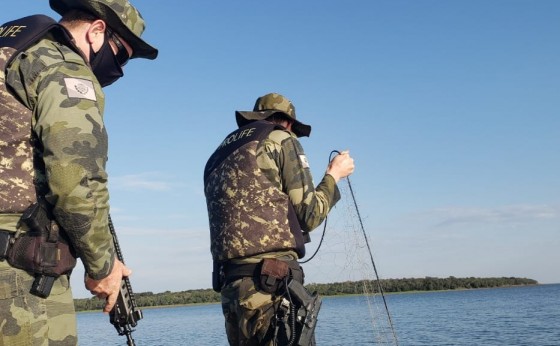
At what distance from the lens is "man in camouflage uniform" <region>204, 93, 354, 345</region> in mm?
5715

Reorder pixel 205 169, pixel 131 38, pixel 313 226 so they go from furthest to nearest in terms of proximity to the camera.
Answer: pixel 205 169, pixel 313 226, pixel 131 38

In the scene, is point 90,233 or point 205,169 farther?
point 205,169

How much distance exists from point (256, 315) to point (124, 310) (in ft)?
5.66

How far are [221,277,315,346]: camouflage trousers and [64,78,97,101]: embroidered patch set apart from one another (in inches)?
102

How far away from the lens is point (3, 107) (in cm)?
365

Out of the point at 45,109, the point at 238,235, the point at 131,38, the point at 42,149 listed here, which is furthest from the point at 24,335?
the point at 238,235

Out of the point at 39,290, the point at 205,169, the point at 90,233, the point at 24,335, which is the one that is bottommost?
the point at 24,335

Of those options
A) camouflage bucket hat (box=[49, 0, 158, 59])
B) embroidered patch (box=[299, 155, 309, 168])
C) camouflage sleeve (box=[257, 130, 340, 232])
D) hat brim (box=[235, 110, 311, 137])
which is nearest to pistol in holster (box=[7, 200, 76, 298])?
camouflage bucket hat (box=[49, 0, 158, 59])

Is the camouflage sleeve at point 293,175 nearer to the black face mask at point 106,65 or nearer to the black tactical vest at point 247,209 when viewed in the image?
the black tactical vest at point 247,209

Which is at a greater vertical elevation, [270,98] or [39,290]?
[270,98]

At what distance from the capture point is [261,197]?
229 inches

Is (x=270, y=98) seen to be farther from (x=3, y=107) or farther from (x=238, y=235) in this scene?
(x=3, y=107)

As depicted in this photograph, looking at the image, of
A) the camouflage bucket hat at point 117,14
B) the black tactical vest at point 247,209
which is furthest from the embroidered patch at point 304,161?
the camouflage bucket hat at point 117,14

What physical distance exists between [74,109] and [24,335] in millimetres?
1357
